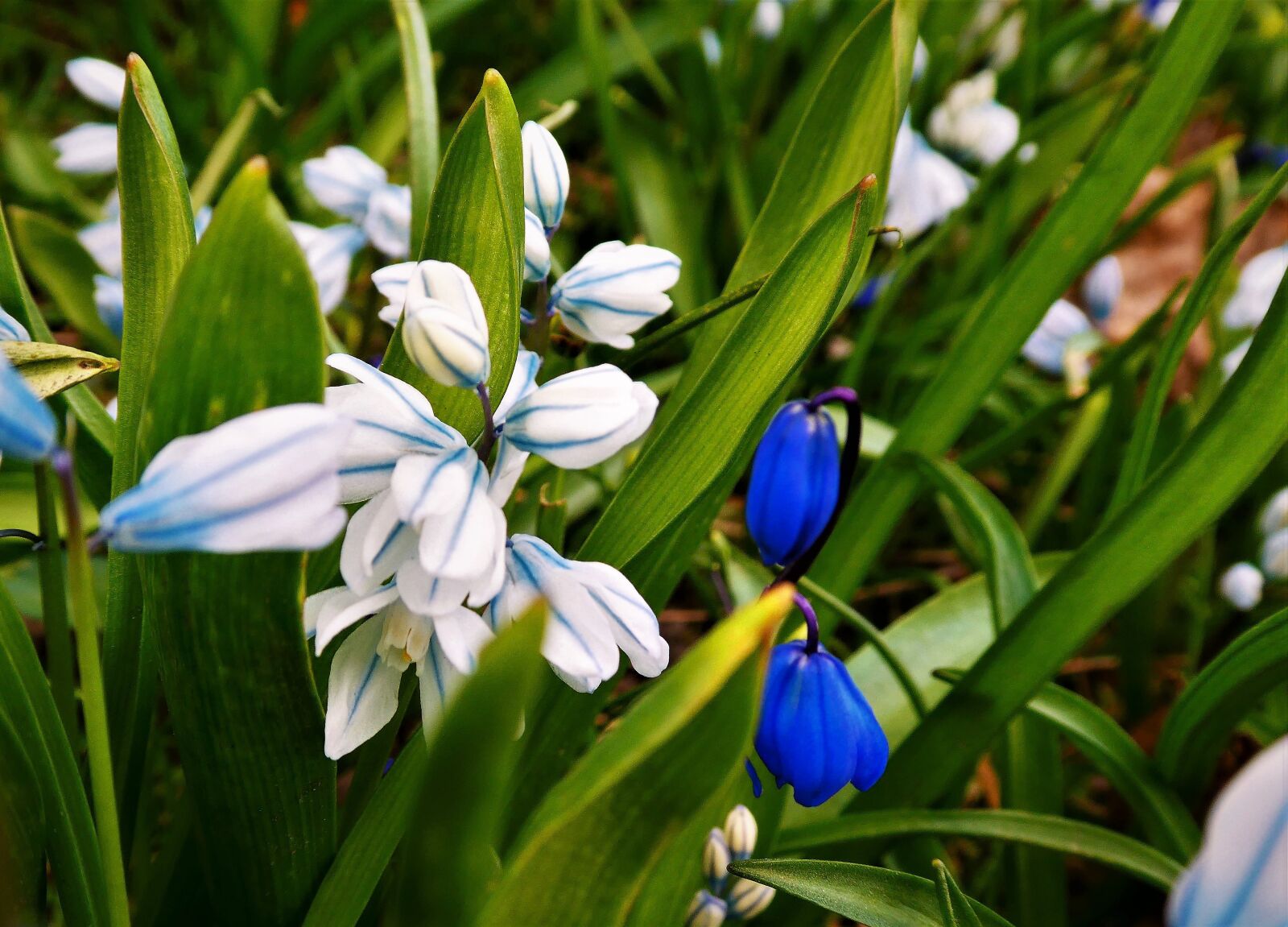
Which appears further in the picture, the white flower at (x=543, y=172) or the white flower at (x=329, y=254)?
the white flower at (x=329, y=254)

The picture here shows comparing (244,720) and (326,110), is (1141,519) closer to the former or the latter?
(244,720)

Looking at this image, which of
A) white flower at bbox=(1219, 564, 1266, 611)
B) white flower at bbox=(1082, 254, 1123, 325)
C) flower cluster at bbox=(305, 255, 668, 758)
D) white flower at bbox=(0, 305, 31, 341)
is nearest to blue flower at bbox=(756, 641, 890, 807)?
flower cluster at bbox=(305, 255, 668, 758)

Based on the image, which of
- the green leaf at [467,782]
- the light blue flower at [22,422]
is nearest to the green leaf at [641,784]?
the green leaf at [467,782]

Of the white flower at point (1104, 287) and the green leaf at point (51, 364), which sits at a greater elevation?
the green leaf at point (51, 364)

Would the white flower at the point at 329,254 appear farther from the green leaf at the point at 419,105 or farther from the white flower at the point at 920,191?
the white flower at the point at 920,191

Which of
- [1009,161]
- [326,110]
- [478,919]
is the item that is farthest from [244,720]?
[326,110]

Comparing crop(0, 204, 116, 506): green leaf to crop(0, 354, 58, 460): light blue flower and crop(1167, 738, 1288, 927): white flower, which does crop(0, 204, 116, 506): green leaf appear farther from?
crop(1167, 738, 1288, 927): white flower
